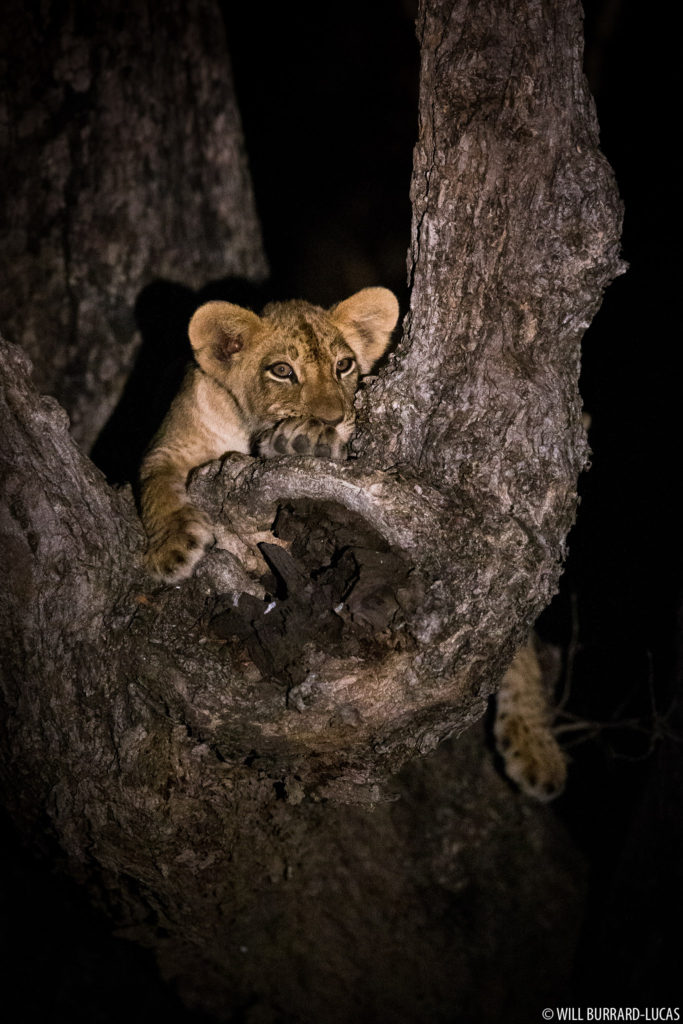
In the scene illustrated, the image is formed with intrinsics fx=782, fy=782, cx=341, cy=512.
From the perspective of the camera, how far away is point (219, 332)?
2811 millimetres

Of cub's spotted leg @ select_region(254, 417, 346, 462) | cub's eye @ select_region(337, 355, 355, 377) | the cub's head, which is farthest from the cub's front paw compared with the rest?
cub's eye @ select_region(337, 355, 355, 377)

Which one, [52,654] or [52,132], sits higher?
[52,132]

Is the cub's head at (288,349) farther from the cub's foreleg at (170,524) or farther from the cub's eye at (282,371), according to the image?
the cub's foreleg at (170,524)

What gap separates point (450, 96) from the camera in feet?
6.56

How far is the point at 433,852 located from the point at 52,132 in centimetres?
351

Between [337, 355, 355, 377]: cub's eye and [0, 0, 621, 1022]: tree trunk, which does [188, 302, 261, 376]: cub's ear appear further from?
[0, 0, 621, 1022]: tree trunk

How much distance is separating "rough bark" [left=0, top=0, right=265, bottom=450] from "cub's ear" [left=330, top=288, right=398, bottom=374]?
113 centimetres

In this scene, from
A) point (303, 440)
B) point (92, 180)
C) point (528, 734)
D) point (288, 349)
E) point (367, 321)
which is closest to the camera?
point (303, 440)

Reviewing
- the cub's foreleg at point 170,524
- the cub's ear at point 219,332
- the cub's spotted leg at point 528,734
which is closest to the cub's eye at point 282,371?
the cub's ear at point 219,332

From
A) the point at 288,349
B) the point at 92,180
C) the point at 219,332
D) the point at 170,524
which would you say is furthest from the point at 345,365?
the point at 92,180

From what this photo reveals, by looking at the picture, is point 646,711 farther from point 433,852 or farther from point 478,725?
point 433,852

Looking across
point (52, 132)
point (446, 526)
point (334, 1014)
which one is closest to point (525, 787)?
point (334, 1014)

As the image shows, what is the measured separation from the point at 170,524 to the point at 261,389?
2.12 ft

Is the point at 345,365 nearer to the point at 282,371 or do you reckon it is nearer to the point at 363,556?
the point at 282,371
